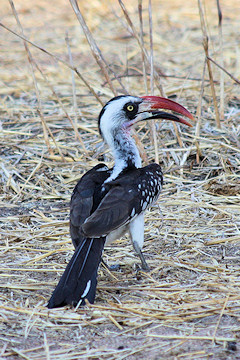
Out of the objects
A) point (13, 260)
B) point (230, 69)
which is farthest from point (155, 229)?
point (230, 69)

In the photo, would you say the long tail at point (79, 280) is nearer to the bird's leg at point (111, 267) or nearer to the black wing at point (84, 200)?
the black wing at point (84, 200)

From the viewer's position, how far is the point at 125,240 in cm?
441

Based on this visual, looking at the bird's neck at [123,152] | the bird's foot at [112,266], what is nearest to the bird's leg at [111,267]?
the bird's foot at [112,266]

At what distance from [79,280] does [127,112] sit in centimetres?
138

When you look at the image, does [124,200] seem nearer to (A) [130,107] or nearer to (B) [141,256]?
(B) [141,256]

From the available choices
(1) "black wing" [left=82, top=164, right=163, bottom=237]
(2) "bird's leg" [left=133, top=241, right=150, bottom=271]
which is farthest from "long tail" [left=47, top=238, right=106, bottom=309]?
(2) "bird's leg" [left=133, top=241, right=150, bottom=271]

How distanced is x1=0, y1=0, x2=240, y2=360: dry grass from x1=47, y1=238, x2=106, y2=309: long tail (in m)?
0.07

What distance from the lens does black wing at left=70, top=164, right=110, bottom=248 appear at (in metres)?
3.57

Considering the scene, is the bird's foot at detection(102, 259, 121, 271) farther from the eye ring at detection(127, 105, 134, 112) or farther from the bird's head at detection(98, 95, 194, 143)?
the eye ring at detection(127, 105, 134, 112)

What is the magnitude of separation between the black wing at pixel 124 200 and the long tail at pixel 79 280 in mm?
106

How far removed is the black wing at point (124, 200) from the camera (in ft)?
11.3

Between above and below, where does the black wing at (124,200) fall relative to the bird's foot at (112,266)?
above

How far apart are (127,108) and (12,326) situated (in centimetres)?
177

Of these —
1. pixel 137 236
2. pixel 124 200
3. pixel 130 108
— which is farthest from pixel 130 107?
pixel 137 236
